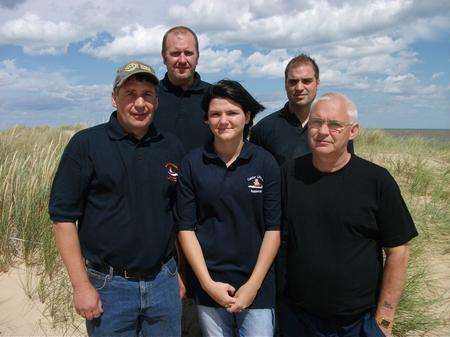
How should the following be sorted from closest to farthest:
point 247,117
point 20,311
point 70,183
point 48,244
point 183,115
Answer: point 70,183, point 247,117, point 183,115, point 20,311, point 48,244

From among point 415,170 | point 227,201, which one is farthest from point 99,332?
point 415,170

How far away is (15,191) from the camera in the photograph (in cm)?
536

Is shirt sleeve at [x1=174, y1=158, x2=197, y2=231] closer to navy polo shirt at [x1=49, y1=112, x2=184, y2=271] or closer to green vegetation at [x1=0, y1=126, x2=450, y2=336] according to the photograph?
navy polo shirt at [x1=49, y1=112, x2=184, y2=271]

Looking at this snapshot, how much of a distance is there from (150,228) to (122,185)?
332 mm

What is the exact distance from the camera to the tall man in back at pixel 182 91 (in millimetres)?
3777

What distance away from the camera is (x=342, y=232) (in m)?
2.65

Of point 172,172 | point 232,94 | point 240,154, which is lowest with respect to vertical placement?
point 172,172

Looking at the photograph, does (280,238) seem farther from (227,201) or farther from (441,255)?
(441,255)

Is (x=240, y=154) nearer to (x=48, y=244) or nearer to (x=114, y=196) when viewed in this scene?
(x=114, y=196)

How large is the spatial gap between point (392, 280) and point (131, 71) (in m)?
2.13

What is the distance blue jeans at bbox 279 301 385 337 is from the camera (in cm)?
276

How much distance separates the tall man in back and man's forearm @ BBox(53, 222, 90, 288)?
4.59ft

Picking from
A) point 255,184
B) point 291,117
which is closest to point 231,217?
point 255,184

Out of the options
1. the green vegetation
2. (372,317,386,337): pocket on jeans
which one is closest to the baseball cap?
(372,317,386,337): pocket on jeans
